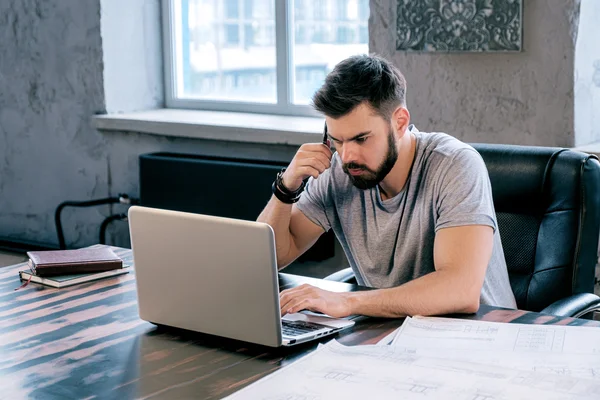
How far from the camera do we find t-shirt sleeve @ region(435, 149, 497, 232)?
74.8 inches

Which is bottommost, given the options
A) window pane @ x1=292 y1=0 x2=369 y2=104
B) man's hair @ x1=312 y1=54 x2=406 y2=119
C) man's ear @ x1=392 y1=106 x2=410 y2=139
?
man's ear @ x1=392 y1=106 x2=410 y2=139

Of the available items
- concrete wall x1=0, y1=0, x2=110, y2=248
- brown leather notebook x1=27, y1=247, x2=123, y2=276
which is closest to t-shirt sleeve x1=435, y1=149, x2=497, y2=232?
brown leather notebook x1=27, y1=247, x2=123, y2=276

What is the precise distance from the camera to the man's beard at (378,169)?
2043mm

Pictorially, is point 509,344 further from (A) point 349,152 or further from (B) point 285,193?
(B) point 285,193

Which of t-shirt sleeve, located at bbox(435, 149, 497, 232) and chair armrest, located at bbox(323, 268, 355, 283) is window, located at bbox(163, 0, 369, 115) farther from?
t-shirt sleeve, located at bbox(435, 149, 497, 232)

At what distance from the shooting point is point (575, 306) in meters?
1.99

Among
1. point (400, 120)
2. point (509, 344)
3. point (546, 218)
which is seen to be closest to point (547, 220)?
point (546, 218)

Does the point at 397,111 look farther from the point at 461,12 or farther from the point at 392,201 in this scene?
the point at 461,12

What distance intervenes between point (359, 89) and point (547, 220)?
1.83ft

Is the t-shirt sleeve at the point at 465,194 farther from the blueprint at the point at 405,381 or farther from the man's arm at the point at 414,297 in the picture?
the blueprint at the point at 405,381

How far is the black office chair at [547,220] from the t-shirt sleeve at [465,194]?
0.15 metres

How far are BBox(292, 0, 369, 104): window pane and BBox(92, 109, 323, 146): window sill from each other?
0.19 meters

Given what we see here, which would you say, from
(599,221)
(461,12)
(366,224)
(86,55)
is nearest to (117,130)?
(86,55)

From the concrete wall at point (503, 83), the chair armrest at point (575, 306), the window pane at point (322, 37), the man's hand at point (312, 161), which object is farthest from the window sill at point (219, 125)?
the chair armrest at point (575, 306)
